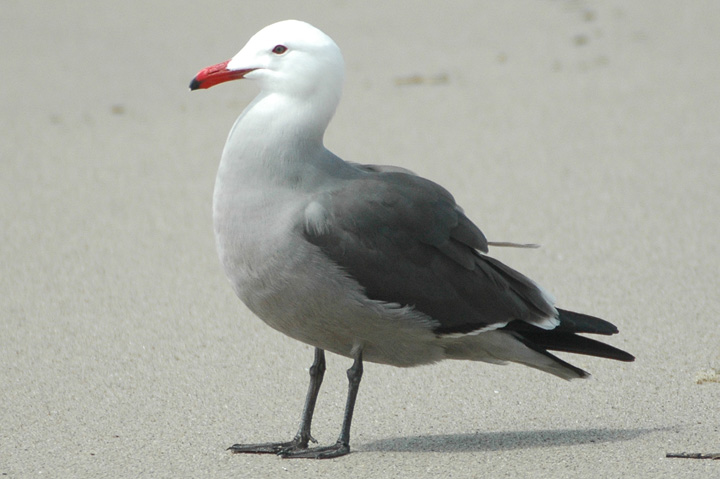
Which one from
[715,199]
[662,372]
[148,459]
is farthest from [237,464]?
[715,199]

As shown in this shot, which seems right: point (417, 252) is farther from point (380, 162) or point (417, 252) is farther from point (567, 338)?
point (380, 162)

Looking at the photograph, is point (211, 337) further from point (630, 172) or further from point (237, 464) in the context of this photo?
point (630, 172)

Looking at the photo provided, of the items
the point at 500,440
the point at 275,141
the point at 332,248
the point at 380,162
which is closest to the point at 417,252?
the point at 332,248

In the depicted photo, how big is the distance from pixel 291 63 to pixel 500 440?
149 cm

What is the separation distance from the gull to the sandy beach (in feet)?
1.06

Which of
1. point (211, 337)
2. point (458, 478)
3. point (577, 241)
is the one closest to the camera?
point (458, 478)

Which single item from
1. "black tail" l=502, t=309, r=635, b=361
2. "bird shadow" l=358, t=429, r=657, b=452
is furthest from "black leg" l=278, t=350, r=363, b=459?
"black tail" l=502, t=309, r=635, b=361

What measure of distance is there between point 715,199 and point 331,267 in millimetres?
3772

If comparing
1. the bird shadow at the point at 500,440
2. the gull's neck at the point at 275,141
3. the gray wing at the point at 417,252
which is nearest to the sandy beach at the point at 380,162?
the bird shadow at the point at 500,440

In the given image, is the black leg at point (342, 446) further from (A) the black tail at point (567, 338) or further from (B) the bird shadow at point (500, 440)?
(A) the black tail at point (567, 338)

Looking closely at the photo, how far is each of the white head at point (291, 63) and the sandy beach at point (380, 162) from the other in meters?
1.26

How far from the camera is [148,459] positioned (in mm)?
3602

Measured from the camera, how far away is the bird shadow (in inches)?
147

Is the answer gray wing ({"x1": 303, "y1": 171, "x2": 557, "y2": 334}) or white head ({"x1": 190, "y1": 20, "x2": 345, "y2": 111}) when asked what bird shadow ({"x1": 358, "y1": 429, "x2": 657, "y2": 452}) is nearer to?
gray wing ({"x1": 303, "y1": 171, "x2": 557, "y2": 334})
